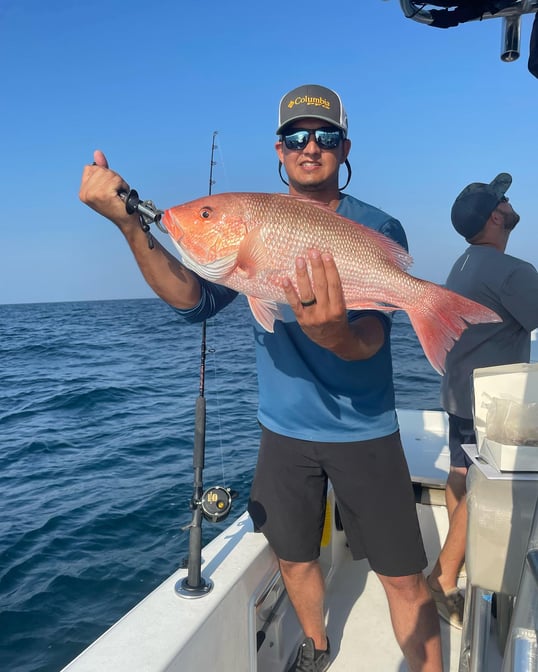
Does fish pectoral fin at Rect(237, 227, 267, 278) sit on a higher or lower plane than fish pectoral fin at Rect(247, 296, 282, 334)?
higher

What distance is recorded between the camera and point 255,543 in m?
2.65

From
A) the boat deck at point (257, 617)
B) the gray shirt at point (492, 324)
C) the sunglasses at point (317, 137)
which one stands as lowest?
the boat deck at point (257, 617)

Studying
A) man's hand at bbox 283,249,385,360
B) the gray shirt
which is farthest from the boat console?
the gray shirt

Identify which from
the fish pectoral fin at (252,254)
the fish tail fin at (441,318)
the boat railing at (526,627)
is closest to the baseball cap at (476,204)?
the fish tail fin at (441,318)

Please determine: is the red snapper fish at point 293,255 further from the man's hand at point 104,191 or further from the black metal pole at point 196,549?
the black metal pole at point 196,549

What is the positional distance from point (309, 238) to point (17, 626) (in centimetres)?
409

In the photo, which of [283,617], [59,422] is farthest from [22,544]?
[59,422]

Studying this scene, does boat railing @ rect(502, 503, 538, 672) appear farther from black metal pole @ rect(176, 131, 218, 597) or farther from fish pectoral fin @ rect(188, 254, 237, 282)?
black metal pole @ rect(176, 131, 218, 597)

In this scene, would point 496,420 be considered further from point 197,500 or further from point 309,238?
point 197,500

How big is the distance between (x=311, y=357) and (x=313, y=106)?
106cm

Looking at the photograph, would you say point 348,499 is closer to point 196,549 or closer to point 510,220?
point 196,549

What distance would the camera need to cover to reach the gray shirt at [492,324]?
2.94m

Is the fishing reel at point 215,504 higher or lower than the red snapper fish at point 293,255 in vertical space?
lower

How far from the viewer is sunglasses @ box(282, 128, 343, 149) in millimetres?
2262
